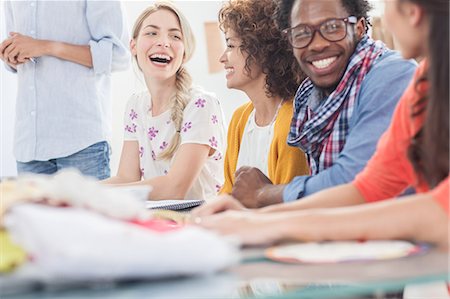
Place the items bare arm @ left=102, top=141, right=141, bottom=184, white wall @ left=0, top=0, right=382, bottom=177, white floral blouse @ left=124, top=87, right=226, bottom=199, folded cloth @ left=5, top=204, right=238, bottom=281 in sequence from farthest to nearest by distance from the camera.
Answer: white wall @ left=0, top=0, right=382, bottom=177 → bare arm @ left=102, top=141, right=141, bottom=184 → white floral blouse @ left=124, top=87, right=226, bottom=199 → folded cloth @ left=5, top=204, right=238, bottom=281

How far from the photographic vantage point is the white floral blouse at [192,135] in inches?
91.4

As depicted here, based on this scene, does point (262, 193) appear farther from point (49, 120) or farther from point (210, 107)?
point (49, 120)

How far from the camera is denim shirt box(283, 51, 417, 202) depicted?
1472mm

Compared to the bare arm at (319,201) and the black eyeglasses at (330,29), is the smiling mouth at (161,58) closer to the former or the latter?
the black eyeglasses at (330,29)

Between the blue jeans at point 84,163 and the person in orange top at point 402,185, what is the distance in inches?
54.2

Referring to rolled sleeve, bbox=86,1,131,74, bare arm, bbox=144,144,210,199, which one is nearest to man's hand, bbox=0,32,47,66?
rolled sleeve, bbox=86,1,131,74

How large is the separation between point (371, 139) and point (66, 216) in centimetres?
86

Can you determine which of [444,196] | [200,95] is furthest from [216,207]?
[200,95]

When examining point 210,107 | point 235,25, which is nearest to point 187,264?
point 235,25

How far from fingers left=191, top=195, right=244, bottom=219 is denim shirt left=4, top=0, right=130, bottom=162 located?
4.77 feet

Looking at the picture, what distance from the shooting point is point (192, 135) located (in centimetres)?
230

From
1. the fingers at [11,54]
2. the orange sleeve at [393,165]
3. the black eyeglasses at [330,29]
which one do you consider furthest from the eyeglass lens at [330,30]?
the fingers at [11,54]

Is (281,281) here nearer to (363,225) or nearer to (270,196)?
(363,225)

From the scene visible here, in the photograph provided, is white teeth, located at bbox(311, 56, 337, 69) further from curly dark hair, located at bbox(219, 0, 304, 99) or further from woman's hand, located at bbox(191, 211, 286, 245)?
woman's hand, located at bbox(191, 211, 286, 245)
